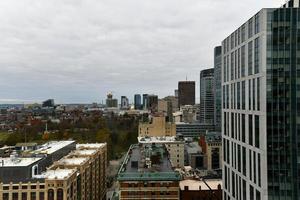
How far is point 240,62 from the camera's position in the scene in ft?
185

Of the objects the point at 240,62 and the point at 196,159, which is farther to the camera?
the point at 196,159

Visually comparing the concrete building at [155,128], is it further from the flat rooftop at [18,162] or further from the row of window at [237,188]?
the row of window at [237,188]

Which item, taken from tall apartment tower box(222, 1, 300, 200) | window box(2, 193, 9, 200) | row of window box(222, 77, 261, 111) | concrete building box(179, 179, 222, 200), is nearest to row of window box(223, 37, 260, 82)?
tall apartment tower box(222, 1, 300, 200)

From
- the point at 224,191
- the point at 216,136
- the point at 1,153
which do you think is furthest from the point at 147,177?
the point at 216,136

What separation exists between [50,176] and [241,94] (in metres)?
37.0

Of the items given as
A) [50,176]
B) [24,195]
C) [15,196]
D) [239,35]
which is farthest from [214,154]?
[15,196]

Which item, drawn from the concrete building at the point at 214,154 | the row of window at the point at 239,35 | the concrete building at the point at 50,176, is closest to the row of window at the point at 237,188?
the row of window at the point at 239,35

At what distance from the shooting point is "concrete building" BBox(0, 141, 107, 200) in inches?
2314

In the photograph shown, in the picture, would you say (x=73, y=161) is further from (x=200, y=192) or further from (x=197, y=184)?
(x=197, y=184)

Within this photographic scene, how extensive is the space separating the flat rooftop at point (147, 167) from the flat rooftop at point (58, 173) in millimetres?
9690

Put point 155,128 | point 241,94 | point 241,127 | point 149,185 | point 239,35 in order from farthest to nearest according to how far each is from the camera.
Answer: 1. point 155,128
2. point 149,185
3. point 239,35
4. point 241,94
5. point 241,127

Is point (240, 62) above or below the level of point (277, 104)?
above

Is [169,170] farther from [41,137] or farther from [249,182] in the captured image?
[41,137]

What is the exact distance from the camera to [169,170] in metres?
65.4
